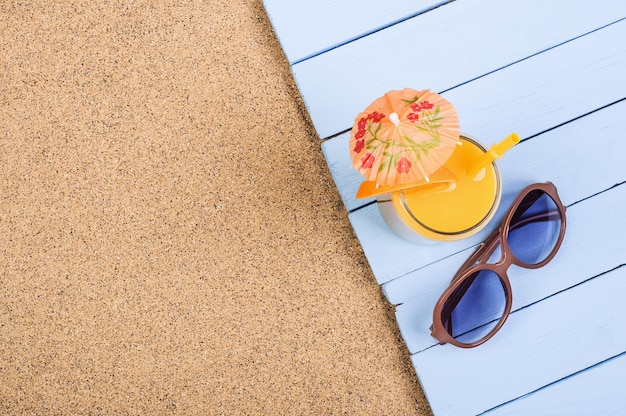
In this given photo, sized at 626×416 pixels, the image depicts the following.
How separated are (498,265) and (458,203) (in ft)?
0.40

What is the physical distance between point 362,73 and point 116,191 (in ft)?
1.32

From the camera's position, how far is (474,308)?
770mm

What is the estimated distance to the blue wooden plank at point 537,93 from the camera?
2.53 feet

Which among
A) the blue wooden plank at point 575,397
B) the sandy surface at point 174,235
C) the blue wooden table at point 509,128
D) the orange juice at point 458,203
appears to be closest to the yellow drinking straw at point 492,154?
the orange juice at point 458,203

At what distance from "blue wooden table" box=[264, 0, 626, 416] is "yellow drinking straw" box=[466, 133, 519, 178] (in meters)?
0.12

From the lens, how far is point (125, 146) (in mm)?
834

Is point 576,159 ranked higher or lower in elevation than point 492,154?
lower

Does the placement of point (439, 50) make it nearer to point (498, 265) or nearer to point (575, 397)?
point (498, 265)

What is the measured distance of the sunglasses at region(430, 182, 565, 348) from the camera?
747 mm

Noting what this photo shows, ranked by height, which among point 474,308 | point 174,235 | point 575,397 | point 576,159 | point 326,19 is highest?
point 326,19

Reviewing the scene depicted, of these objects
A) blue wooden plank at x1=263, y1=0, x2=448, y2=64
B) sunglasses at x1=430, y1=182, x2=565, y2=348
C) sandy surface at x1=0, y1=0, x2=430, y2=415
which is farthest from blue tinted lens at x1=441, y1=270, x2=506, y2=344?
blue wooden plank at x1=263, y1=0, x2=448, y2=64

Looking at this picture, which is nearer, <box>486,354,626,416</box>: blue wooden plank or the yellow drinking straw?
the yellow drinking straw

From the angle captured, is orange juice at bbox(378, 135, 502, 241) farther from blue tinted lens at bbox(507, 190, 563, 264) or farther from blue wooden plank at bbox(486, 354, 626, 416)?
blue wooden plank at bbox(486, 354, 626, 416)

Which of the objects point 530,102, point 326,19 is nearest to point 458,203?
point 530,102
